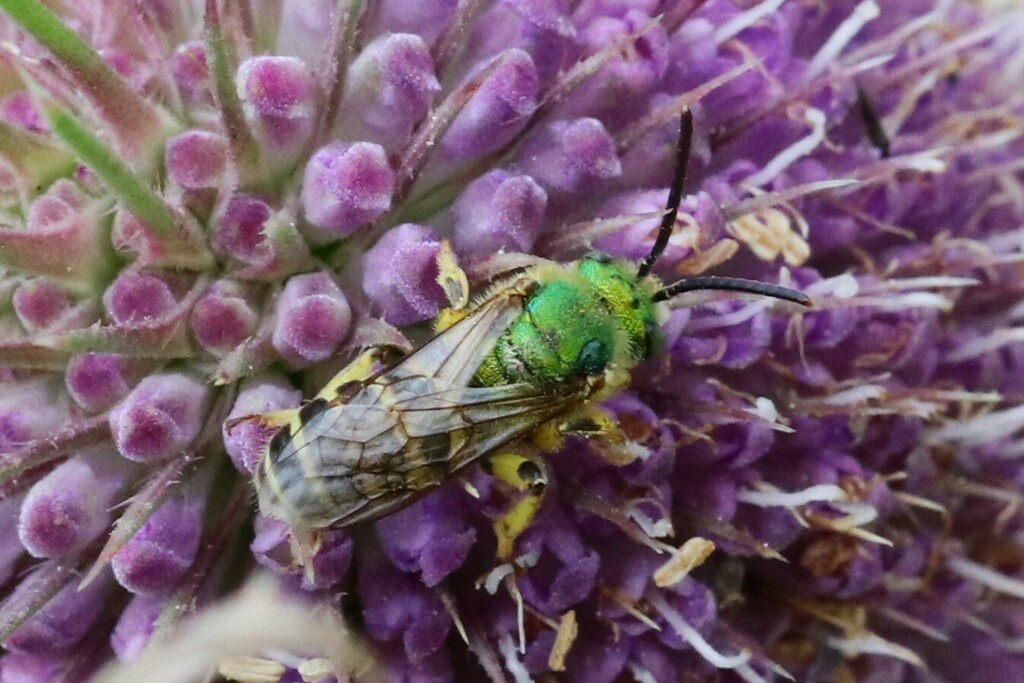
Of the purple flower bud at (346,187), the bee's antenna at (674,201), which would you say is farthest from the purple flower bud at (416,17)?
the bee's antenna at (674,201)

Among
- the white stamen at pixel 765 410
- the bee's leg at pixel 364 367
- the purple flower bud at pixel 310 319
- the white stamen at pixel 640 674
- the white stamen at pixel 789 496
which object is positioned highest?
the purple flower bud at pixel 310 319

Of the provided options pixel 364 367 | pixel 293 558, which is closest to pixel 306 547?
pixel 293 558

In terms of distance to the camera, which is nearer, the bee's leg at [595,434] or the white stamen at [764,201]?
the bee's leg at [595,434]

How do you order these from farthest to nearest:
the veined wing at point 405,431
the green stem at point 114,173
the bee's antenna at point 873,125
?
the bee's antenna at point 873,125, the veined wing at point 405,431, the green stem at point 114,173

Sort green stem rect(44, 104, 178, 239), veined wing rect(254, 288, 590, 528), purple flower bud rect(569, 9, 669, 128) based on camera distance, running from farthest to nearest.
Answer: purple flower bud rect(569, 9, 669, 128), veined wing rect(254, 288, 590, 528), green stem rect(44, 104, 178, 239)

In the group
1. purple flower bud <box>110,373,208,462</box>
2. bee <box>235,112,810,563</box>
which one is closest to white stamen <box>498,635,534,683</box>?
bee <box>235,112,810,563</box>

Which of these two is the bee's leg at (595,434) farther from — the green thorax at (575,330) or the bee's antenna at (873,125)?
the bee's antenna at (873,125)

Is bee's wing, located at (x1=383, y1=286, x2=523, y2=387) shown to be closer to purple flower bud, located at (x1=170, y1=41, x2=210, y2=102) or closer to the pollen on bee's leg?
the pollen on bee's leg
